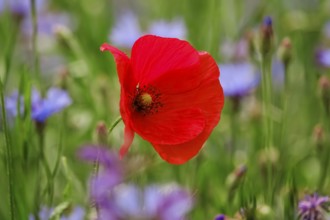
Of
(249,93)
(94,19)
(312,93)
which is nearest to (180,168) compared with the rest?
(249,93)

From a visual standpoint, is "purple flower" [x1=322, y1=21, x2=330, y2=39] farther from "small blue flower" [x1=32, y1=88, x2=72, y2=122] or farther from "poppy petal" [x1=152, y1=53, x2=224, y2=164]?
"poppy petal" [x1=152, y1=53, x2=224, y2=164]

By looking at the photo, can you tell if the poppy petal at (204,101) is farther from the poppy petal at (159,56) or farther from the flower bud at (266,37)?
the flower bud at (266,37)

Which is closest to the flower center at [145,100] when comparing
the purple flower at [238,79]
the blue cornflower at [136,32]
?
the purple flower at [238,79]

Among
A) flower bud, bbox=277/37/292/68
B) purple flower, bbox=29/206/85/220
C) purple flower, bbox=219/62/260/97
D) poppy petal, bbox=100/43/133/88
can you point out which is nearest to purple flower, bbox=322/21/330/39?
purple flower, bbox=219/62/260/97

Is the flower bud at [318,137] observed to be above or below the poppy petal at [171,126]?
below

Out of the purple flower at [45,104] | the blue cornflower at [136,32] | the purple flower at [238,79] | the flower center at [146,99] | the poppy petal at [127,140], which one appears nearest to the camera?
the poppy petal at [127,140]

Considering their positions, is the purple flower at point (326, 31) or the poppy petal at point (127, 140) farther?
the purple flower at point (326, 31)

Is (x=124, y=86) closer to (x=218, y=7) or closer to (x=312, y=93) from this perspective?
(x=218, y=7)
